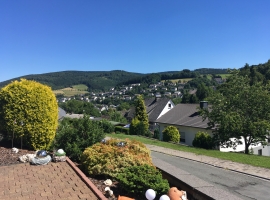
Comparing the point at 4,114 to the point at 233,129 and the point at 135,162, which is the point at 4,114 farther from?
the point at 233,129

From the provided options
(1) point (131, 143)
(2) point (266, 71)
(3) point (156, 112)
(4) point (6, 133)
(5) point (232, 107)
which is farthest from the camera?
(2) point (266, 71)

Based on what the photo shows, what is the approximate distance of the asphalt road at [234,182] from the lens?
27.5 feet

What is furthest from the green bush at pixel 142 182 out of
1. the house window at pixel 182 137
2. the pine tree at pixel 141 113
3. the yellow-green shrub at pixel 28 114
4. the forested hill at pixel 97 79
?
the forested hill at pixel 97 79

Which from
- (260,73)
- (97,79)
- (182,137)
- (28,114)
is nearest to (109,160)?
(28,114)

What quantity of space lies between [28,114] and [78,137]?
2.30 m

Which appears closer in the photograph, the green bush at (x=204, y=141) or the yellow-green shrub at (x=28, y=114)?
the yellow-green shrub at (x=28, y=114)

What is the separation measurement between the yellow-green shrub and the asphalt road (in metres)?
6.82

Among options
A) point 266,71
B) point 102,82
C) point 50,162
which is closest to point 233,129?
point 50,162

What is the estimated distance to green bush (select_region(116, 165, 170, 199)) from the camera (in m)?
5.78

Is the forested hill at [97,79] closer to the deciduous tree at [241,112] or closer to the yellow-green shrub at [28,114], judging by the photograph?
the deciduous tree at [241,112]

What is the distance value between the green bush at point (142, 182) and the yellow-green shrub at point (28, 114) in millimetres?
5221

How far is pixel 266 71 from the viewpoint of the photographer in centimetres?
5294

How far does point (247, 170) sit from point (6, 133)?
11332mm

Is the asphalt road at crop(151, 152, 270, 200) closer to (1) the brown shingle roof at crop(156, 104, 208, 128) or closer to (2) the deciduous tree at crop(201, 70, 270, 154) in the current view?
(2) the deciduous tree at crop(201, 70, 270, 154)
